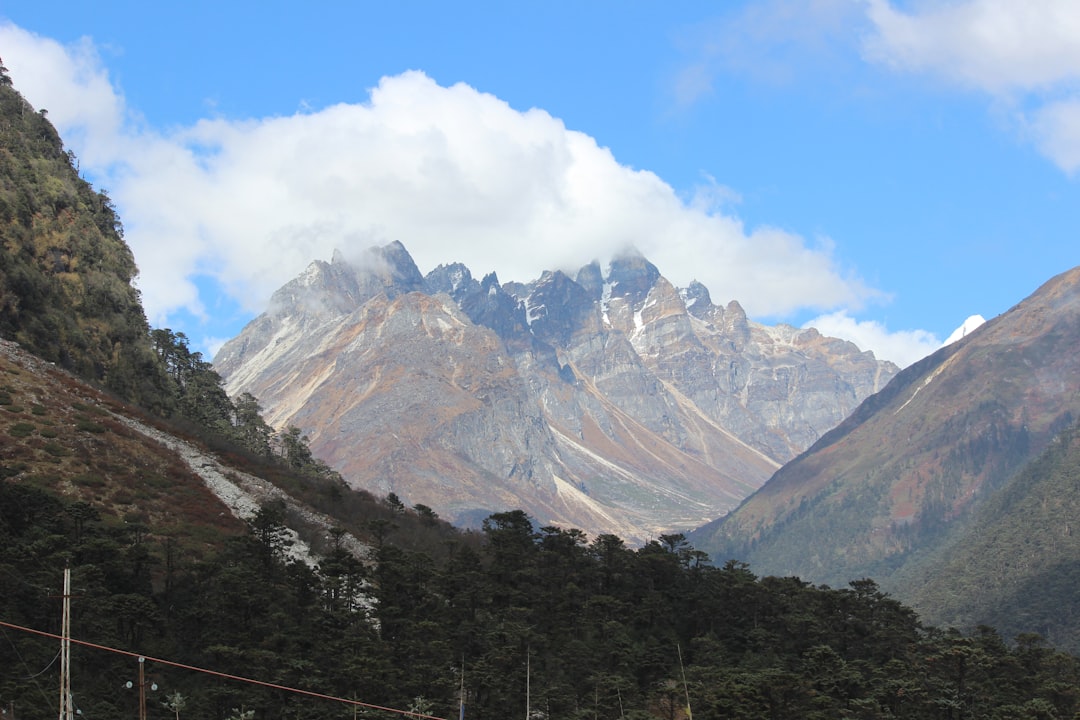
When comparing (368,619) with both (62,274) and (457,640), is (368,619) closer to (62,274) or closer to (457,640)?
(457,640)

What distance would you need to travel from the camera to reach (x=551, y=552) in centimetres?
12975

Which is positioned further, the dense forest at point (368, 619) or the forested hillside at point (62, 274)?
the forested hillside at point (62, 274)

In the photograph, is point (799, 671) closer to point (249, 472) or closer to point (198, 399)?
point (249, 472)

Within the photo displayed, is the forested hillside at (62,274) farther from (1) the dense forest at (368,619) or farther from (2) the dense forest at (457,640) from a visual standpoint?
(2) the dense forest at (457,640)

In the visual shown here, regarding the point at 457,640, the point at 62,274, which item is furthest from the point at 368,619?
the point at 62,274

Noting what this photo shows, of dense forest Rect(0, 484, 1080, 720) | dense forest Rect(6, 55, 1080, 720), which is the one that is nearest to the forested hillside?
dense forest Rect(6, 55, 1080, 720)

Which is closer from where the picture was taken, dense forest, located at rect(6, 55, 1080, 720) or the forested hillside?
dense forest, located at rect(6, 55, 1080, 720)

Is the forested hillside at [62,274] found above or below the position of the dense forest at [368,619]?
above

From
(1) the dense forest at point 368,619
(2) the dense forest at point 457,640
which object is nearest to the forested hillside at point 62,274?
(1) the dense forest at point 368,619

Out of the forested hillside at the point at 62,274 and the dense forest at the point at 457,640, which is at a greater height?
the forested hillside at the point at 62,274

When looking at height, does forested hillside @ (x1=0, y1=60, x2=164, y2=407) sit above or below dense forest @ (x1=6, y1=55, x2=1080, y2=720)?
above

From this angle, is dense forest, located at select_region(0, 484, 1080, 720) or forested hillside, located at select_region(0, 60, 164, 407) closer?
dense forest, located at select_region(0, 484, 1080, 720)

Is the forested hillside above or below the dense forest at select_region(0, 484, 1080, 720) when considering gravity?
above

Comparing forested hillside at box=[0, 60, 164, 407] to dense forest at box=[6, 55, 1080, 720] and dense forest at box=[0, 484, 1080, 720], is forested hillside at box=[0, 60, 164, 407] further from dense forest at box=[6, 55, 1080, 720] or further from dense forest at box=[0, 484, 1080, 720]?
dense forest at box=[0, 484, 1080, 720]
